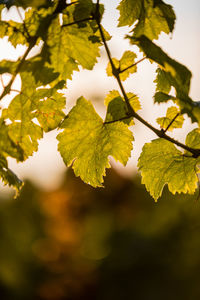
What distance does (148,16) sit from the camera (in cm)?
176

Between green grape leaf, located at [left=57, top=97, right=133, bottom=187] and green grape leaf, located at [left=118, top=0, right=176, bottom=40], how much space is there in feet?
1.39

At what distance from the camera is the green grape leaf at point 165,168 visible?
6.23ft

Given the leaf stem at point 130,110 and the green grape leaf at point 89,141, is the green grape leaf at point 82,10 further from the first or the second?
the green grape leaf at point 89,141

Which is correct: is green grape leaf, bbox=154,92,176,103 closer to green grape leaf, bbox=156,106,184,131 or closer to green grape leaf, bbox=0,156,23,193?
green grape leaf, bbox=156,106,184,131

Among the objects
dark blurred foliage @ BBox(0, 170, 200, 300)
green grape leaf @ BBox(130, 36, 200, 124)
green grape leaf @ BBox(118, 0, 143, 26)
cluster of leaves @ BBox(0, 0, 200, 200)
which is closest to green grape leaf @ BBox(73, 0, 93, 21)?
cluster of leaves @ BBox(0, 0, 200, 200)

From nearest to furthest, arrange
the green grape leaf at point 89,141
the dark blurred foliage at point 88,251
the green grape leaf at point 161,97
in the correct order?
1. the green grape leaf at point 161,97
2. the green grape leaf at point 89,141
3. the dark blurred foliage at point 88,251

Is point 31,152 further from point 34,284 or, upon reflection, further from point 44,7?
point 34,284

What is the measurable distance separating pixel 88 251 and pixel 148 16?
1117 inches

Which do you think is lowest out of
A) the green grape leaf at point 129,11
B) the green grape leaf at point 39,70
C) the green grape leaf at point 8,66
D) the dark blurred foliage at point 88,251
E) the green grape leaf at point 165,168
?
the dark blurred foliage at point 88,251

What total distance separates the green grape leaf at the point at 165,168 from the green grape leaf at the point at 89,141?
110 mm

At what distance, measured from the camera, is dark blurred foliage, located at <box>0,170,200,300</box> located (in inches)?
1118

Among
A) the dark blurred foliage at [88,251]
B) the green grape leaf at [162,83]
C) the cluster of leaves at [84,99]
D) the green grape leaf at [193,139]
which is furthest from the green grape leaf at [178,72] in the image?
the dark blurred foliage at [88,251]

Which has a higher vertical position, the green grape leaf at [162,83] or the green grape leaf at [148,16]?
the green grape leaf at [148,16]

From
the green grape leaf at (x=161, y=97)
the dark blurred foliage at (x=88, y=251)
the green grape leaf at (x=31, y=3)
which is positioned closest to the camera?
the green grape leaf at (x=31, y=3)
